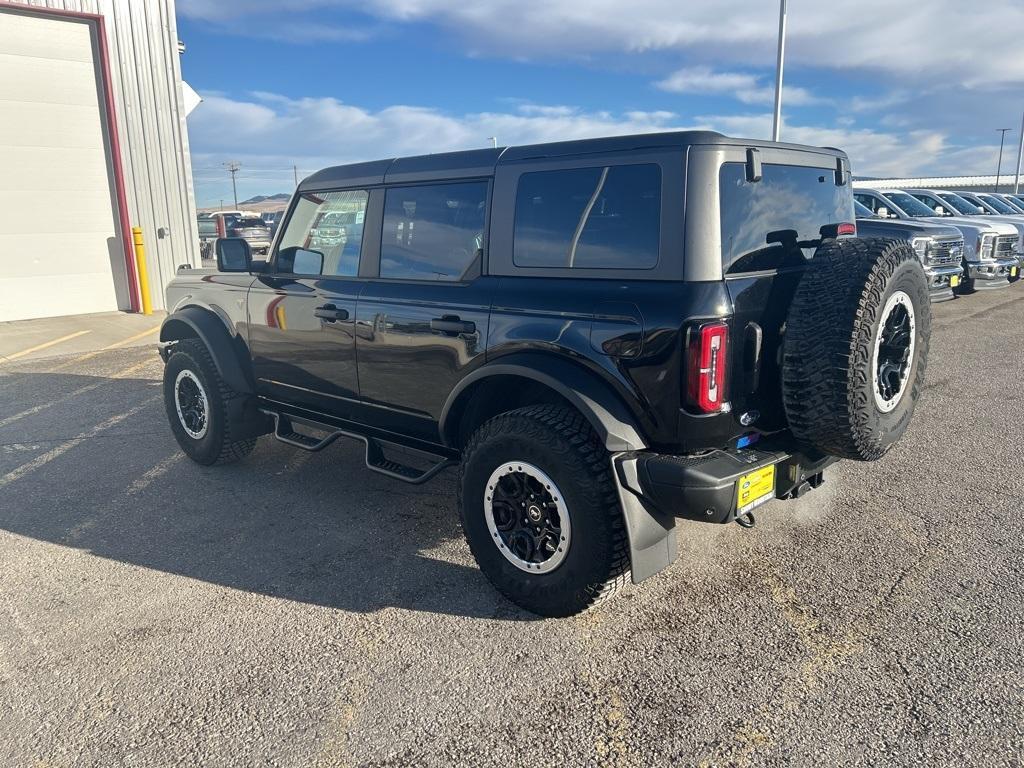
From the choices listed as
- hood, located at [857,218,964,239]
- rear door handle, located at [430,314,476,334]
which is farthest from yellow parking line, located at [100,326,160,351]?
hood, located at [857,218,964,239]

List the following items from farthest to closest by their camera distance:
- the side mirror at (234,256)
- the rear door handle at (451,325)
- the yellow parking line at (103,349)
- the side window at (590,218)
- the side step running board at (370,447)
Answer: the yellow parking line at (103,349) → the side mirror at (234,256) → the side step running board at (370,447) → the rear door handle at (451,325) → the side window at (590,218)

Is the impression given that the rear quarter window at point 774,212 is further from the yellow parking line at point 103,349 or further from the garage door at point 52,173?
the garage door at point 52,173

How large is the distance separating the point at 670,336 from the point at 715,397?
0.29 metres

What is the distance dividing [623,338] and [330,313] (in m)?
1.91

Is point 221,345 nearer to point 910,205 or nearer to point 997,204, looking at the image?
point 910,205

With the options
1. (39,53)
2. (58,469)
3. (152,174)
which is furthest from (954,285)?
(39,53)

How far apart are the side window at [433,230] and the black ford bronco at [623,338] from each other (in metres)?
0.01

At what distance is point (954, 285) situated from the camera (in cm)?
1101

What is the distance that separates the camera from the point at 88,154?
11852 millimetres

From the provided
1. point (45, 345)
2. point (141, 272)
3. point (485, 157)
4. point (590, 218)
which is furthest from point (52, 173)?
point (590, 218)

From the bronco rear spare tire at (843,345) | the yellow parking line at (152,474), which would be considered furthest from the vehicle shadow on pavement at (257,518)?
the bronco rear spare tire at (843,345)

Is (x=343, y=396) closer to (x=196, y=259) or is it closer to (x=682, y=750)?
(x=682, y=750)

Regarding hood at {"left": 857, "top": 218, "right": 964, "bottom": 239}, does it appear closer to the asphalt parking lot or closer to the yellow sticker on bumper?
the asphalt parking lot

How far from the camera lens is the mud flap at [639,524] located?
2932 millimetres
